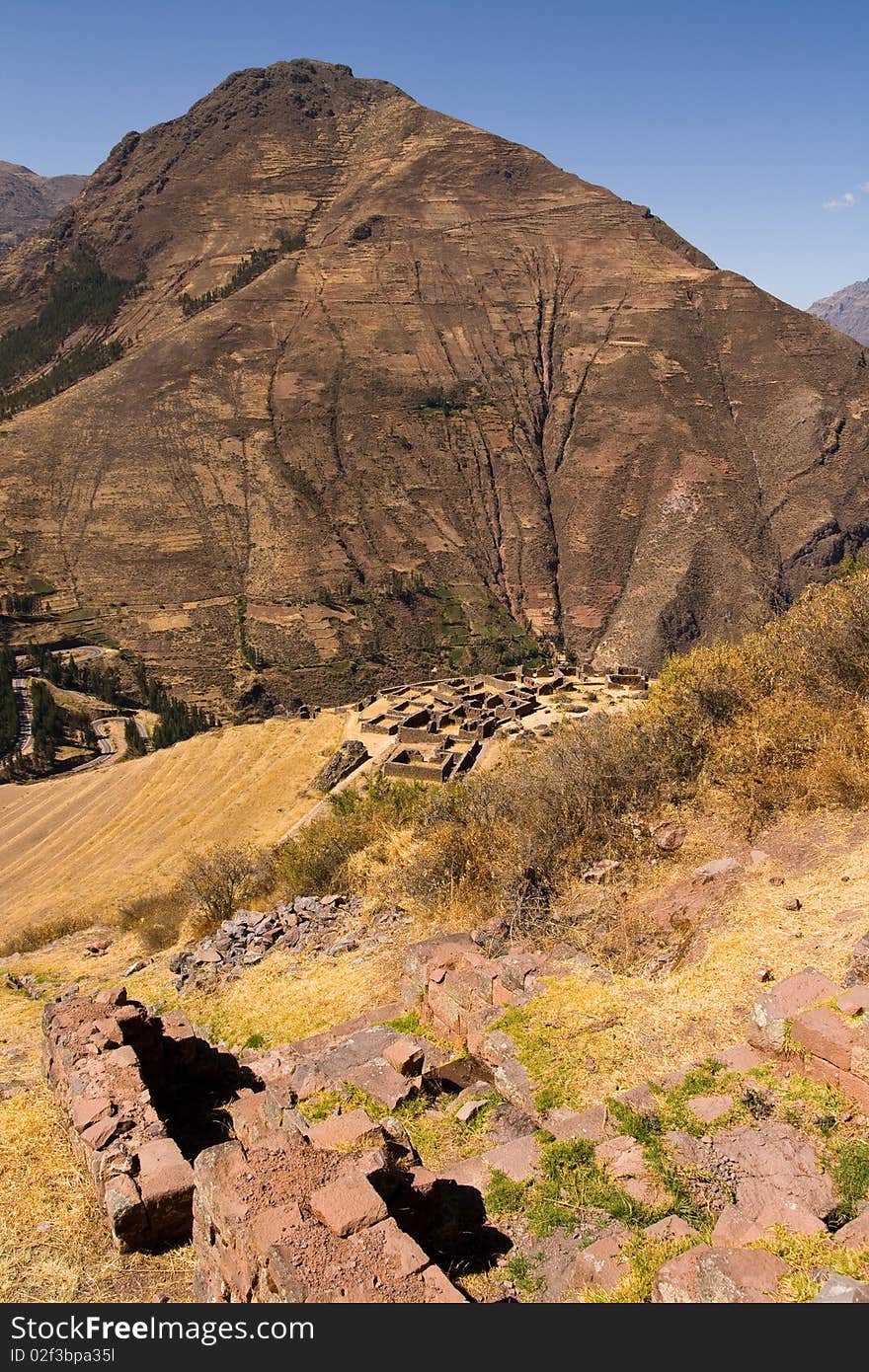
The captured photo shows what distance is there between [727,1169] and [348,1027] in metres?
7.02

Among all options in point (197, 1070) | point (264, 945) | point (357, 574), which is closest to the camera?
point (197, 1070)

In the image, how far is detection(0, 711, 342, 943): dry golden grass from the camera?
37.9 meters

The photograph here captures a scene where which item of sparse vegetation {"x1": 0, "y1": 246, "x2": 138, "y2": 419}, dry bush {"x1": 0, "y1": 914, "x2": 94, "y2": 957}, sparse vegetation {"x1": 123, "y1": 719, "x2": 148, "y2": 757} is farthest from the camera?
sparse vegetation {"x1": 0, "y1": 246, "x2": 138, "y2": 419}

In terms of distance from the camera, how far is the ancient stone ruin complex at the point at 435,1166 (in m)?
Result: 6.75

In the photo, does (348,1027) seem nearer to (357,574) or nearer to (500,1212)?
(500,1212)

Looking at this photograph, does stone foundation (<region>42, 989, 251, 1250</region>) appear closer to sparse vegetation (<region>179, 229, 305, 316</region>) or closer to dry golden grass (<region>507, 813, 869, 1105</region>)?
dry golden grass (<region>507, 813, 869, 1105</region>)

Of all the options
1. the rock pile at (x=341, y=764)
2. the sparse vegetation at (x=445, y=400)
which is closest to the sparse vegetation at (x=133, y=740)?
the rock pile at (x=341, y=764)

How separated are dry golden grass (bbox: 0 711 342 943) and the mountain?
148 feet

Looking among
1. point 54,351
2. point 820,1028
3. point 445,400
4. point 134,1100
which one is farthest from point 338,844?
point 54,351

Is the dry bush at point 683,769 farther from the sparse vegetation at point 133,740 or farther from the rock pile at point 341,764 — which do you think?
the sparse vegetation at point 133,740

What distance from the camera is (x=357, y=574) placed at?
413ft

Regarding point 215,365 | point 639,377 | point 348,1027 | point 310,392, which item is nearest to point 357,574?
point 310,392

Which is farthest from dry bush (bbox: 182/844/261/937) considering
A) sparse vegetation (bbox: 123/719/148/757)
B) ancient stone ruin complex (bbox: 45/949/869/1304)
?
sparse vegetation (bbox: 123/719/148/757)

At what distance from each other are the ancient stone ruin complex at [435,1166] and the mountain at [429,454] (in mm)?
90624
